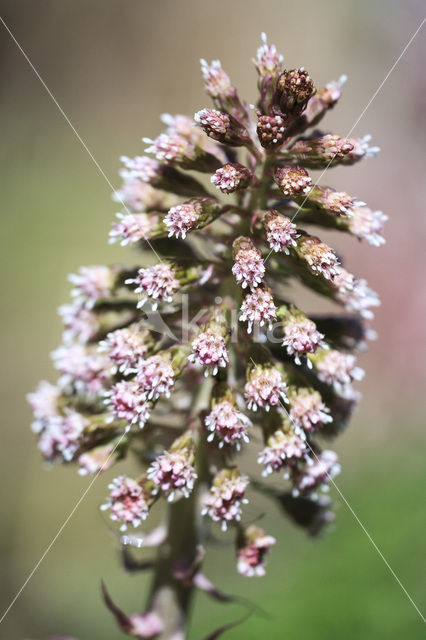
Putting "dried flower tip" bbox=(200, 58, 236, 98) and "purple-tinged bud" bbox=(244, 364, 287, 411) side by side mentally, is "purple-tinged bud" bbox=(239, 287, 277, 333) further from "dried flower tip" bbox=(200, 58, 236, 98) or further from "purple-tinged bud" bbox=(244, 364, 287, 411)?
"dried flower tip" bbox=(200, 58, 236, 98)

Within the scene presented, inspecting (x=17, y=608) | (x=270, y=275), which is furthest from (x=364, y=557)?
(x=17, y=608)

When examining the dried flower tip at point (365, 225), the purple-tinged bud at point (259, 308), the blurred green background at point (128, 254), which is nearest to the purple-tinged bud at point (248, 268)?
the purple-tinged bud at point (259, 308)

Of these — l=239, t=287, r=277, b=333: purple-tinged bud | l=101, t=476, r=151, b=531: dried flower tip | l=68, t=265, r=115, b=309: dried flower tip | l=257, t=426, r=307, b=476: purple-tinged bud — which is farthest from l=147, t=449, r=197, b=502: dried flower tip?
l=68, t=265, r=115, b=309: dried flower tip

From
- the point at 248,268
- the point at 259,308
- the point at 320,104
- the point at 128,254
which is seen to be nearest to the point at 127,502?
the point at 259,308

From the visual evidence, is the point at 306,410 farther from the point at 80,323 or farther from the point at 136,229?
the point at 80,323

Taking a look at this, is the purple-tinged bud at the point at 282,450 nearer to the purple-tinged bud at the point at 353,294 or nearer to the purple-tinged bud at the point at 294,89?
the purple-tinged bud at the point at 353,294

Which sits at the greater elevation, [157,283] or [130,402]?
[157,283]
